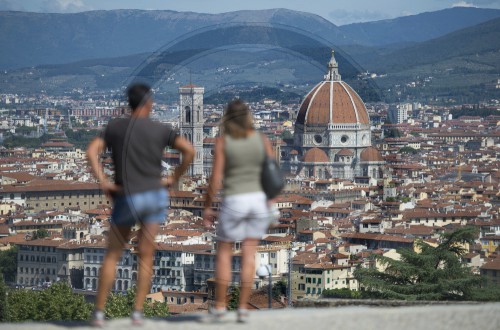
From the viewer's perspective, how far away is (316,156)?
2095 inches

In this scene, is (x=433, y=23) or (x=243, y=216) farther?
(x=433, y=23)

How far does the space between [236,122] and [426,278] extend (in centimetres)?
1218

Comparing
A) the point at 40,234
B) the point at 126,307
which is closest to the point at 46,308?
the point at 126,307

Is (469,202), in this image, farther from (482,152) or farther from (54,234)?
(482,152)

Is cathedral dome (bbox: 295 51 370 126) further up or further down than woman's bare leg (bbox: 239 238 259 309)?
further up

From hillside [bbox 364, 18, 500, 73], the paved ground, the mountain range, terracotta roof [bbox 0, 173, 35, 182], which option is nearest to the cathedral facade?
the mountain range

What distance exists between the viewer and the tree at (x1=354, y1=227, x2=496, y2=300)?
1600cm

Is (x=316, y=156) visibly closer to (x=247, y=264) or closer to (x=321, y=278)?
(x=321, y=278)

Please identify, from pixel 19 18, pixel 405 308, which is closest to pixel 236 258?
pixel 405 308

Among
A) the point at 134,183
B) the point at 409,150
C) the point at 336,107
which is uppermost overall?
the point at 336,107

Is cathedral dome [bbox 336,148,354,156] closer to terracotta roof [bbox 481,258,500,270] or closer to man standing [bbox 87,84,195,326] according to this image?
terracotta roof [bbox 481,258,500,270]

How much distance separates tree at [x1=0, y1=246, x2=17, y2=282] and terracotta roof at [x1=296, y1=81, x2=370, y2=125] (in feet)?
56.1

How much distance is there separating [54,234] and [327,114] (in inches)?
650

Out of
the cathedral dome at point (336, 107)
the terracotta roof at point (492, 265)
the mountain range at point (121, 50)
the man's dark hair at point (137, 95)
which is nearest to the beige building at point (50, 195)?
the cathedral dome at point (336, 107)
